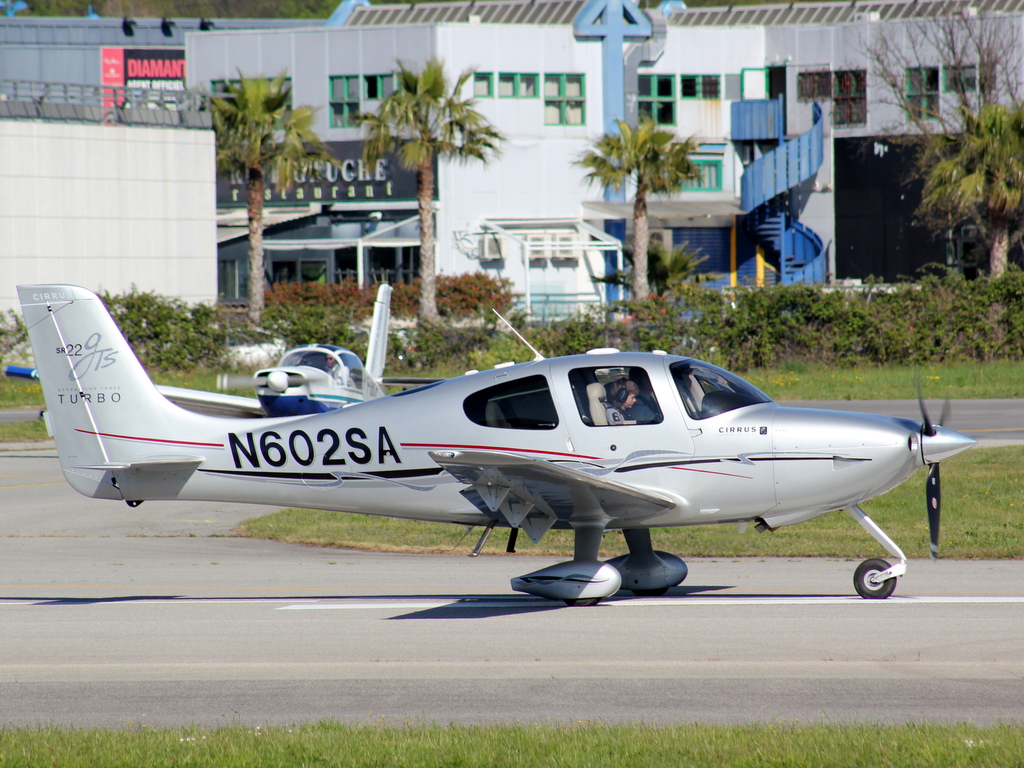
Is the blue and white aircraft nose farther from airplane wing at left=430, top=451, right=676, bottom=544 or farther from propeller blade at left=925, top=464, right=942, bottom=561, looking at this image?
airplane wing at left=430, top=451, right=676, bottom=544

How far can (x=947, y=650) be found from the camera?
7.69 meters

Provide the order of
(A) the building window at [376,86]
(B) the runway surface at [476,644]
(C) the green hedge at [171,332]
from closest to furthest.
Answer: (B) the runway surface at [476,644], (C) the green hedge at [171,332], (A) the building window at [376,86]

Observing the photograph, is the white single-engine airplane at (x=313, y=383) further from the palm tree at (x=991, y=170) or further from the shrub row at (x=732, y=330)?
the palm tree at (x=991, y=170)

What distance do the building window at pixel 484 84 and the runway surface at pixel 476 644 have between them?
123 feet

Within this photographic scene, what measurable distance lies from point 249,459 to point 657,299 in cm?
2361

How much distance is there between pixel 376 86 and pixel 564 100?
26.3ft

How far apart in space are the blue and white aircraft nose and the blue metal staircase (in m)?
40.5

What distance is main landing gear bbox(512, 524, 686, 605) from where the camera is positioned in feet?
29.9

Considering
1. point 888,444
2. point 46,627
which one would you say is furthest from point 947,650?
point 46,627

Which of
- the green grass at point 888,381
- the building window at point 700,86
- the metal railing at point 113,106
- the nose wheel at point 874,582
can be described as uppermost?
the building window at point 700,86

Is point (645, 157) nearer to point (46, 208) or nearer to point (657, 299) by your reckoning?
point (657, 299)

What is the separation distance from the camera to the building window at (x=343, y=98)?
47.7 meters

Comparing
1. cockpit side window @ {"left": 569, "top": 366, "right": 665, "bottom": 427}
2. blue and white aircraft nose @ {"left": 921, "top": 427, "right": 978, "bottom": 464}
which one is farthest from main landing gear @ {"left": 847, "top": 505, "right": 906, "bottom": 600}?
cockpit side window @ {"left": 569, "top": 366, "right": 665, "bottom": 427}

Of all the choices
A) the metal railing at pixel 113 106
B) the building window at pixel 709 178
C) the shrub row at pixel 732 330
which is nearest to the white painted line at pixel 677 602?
the shrub row at pixel 732 330
